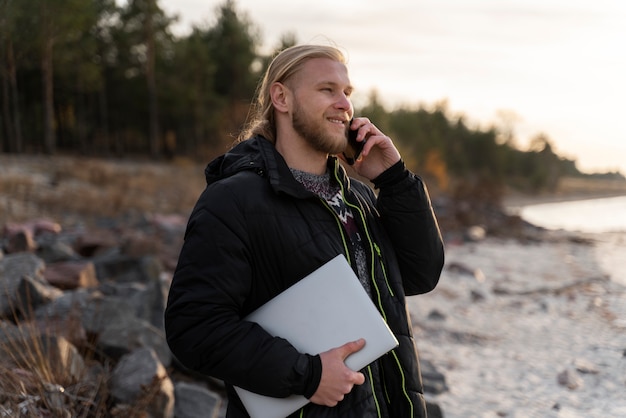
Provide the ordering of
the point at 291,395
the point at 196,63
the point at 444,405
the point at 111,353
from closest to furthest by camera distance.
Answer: the point at 291,395 < the point at 111,353 < the point at 444,405 < the point at 196,63

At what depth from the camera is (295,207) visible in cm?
210

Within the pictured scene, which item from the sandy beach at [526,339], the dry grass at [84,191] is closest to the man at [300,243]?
the sandy beach at [526,339]

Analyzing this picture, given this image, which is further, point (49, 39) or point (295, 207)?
point (49, 39)

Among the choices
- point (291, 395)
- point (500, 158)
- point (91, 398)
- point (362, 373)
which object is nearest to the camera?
point (291, 395)

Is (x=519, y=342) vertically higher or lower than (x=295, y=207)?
lower

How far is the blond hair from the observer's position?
2.23 m

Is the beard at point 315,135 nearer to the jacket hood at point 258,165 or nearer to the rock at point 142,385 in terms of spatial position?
the jacket hood at point 258,165

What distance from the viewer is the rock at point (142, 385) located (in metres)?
3.44

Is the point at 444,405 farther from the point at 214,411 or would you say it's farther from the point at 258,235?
the point at 258,235

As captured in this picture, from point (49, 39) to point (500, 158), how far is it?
2144 inches

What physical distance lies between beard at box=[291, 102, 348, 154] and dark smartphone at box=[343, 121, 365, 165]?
0.14 m

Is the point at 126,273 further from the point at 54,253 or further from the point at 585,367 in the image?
the point at 585,367

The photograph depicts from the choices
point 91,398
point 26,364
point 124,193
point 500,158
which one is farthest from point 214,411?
point 500,158

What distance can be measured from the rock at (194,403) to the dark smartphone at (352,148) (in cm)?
210
